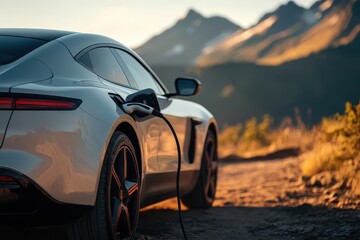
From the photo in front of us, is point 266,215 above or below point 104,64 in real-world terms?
below

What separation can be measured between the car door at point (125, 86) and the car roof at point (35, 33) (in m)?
0.21

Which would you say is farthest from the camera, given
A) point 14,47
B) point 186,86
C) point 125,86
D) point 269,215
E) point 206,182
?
point 206,182

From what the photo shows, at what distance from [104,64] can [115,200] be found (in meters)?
1.00

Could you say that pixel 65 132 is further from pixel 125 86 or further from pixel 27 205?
pixel 125 86

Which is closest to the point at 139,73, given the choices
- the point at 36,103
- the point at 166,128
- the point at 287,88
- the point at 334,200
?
the point at 166,128

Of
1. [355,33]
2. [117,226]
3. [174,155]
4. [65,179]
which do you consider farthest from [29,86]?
[355,33]

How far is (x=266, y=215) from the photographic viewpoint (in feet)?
19.9

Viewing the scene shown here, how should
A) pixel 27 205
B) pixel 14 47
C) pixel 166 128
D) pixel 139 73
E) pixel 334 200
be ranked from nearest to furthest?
1. pixel 27 205
2. pixel 14 47
3. pixel 166 128
4. pixel 139 73
5. pixel 334 200

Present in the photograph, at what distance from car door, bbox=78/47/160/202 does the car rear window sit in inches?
11.5

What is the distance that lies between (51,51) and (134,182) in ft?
3.13

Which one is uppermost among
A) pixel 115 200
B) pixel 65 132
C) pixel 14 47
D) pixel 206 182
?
pixel 14 47

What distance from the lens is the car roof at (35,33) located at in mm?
3860

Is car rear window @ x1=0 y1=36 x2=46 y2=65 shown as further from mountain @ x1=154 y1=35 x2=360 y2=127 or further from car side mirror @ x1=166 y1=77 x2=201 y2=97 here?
mountain @ x1=154 y1=35 x2=360 y2=127

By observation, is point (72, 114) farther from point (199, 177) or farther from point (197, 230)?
point (199, 177)
